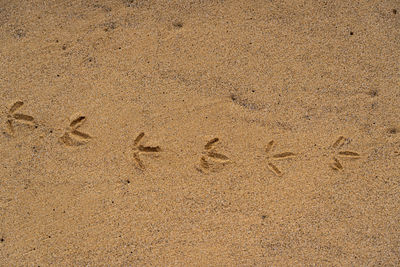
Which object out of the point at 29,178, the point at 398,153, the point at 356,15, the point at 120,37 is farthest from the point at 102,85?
the point at 398,153

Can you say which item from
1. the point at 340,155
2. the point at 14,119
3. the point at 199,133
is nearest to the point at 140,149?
the point at 199,133

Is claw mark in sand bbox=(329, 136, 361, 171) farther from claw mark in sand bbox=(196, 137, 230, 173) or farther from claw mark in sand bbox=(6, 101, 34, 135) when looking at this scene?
claw mark in sand bbox=(6, 101, 34, 135)

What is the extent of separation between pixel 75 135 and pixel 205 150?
3.06ft

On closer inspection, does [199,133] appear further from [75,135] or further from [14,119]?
[14,119]

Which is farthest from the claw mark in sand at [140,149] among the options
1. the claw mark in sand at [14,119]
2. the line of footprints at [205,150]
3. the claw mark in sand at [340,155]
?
the claw mark in sand at [340,155]

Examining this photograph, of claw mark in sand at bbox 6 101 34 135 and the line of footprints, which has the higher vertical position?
claw mark in sand at bbox 6 101 34 135

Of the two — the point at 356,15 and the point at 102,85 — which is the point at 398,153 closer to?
the point at 356,15

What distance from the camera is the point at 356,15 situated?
2.22 m

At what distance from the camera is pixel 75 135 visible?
2.17 m

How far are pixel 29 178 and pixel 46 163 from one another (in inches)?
6.3

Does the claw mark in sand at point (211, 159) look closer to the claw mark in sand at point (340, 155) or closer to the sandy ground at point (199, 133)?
the sandy ground at point (199, 133)

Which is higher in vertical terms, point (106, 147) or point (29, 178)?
point (106, 147)

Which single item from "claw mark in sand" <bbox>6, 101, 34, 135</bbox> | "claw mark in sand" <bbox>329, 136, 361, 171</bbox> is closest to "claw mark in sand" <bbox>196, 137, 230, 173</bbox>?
"claw mark in sand" <bbox>329, 136, 361, 171</bbox>

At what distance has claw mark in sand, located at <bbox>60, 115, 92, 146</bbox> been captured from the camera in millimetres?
2164
